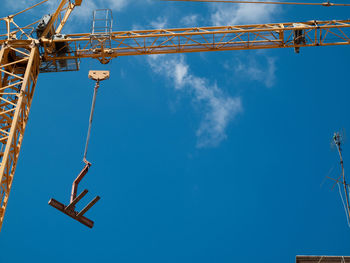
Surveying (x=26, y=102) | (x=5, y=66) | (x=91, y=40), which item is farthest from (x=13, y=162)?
(x=91, y=40)

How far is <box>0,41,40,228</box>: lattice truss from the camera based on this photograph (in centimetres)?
2988

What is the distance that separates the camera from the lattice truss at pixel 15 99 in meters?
29.9

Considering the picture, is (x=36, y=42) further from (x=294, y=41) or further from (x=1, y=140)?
(x=294, y=41)

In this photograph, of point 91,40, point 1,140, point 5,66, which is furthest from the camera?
point 91,40

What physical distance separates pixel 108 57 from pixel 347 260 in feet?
55.6

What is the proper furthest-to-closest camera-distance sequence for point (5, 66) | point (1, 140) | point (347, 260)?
point (5, 66)
point (1, 140)
point (347, 260)

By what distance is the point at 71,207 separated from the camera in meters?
27.7

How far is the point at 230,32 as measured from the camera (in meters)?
37.2

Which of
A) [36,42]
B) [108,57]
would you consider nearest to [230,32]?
[108,57]

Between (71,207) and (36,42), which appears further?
(36,42)

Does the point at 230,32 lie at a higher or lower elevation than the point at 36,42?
higher

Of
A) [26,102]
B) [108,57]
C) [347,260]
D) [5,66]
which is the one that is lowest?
[347,260]

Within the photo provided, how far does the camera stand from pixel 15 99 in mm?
32844

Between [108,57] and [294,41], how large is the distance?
33.7 ft
